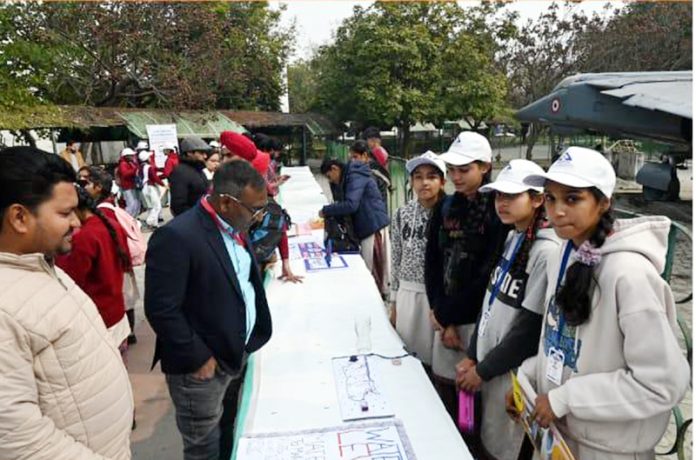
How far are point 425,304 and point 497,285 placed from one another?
0.81m

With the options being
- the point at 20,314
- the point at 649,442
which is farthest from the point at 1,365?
the point at 649,442

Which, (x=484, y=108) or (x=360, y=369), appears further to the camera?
(x=484, y=108)

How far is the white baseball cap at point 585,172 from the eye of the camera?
5.20ft

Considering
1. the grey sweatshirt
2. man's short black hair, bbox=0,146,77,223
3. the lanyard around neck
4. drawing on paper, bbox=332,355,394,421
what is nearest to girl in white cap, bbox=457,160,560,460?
the lanyard around neck

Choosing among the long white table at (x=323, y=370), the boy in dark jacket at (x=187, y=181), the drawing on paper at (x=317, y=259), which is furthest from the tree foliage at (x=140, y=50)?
the long white table at (x=323, y=370)

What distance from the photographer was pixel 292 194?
7.97 meters

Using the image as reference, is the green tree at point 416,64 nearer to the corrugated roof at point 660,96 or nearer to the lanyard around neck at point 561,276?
the corrugated roof at point 660,96

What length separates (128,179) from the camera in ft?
32.5

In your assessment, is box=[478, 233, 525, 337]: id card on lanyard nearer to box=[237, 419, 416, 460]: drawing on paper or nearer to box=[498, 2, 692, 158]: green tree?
box=[237, 419, 416, 460]: drawing on paper

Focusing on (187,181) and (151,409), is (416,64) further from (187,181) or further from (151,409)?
(151,409)

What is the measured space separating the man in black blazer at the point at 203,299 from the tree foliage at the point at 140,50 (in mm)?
12558

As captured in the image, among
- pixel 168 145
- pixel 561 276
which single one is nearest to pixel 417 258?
pixel 561 276

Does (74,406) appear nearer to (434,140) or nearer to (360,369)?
(360,369)

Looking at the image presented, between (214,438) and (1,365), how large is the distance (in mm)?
1179
